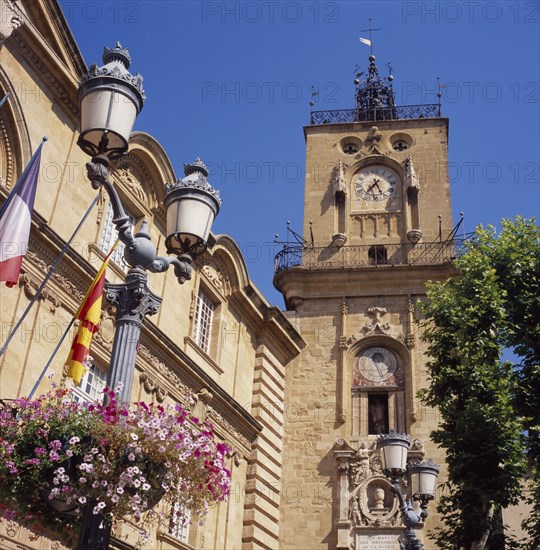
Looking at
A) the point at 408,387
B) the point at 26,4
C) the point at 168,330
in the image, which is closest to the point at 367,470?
the point at 408,387

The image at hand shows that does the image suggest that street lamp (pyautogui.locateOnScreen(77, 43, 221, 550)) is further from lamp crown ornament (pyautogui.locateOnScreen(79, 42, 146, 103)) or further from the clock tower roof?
the clock tower roof

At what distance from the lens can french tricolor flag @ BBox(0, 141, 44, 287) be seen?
11344 millimetres

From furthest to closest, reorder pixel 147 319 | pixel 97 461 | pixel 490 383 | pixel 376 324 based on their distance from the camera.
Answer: pixel 376 324 < pixel 147 319 < pixel 490 383 < pixel 97 461

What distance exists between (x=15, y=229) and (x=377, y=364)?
608 inches

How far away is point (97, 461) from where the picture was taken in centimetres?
692

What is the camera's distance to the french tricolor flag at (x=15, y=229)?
11344 mm

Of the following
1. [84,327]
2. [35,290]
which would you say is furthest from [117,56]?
[35,290]

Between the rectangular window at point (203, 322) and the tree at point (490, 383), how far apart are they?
645 centimetres

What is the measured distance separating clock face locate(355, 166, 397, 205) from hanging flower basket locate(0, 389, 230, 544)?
21213 millimetres

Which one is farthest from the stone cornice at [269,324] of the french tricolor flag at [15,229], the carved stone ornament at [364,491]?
the french tricolor flag at [15,229]

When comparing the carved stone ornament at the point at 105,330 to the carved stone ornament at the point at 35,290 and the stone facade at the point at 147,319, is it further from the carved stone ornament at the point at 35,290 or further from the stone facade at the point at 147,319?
the carved stone ornament at the point at 35,290

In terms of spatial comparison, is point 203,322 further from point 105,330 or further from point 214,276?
point 105,330

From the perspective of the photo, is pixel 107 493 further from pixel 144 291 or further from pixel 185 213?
pixel 185 213

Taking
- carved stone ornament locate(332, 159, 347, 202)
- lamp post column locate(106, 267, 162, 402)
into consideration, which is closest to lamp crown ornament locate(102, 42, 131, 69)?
lamp post column locate(106, 267, 162, 402)
